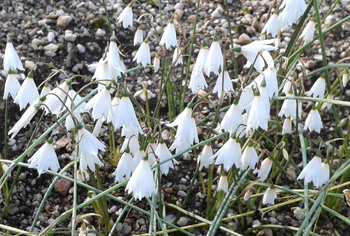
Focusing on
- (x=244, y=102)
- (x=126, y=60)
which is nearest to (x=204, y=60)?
(x=244, y=102)

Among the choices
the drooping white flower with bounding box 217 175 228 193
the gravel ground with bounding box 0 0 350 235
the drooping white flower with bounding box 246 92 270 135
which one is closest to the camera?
the drooping white flower with bounding box 246 92 270 135

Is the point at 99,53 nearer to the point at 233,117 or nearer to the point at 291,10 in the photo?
the point at 291,10

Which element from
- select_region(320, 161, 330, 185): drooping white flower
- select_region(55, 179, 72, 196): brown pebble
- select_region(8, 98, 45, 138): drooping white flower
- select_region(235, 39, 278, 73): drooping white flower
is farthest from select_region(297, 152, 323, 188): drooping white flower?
select_region(55, 179, 72, 196): brown pebble

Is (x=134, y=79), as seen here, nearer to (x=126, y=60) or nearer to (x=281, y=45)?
(x=126, y=60)

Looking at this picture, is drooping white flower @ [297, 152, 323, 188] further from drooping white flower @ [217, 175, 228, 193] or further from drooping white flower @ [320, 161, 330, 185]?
drooping white flower @ [217, 175, 228, 193]

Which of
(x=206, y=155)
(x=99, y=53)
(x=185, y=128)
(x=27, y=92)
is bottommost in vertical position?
(x=206, y=155)

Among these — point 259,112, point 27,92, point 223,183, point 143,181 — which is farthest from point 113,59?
point 223,183

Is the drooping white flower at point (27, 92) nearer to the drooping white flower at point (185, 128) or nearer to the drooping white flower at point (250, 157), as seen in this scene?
the drooping white flower at point (185, 128)
